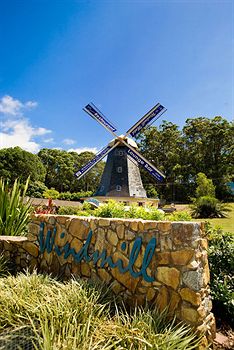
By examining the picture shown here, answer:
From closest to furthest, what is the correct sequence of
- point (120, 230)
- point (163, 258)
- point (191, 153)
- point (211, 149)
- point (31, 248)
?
point (163, 258)
point (120, 230)
point (31, 248)
point (211, 149)
point (191, 153)

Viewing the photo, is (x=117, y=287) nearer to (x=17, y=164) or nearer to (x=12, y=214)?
(x=12, y=214)

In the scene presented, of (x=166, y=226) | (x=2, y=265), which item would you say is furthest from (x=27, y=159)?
(x=166, y=226)

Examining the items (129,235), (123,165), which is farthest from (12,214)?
(123,165)

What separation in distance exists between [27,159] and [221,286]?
3474 cm

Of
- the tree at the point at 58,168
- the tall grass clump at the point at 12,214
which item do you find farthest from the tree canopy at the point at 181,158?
the tall grass clump at the point at 12,214

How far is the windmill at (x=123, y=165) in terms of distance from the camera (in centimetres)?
2052

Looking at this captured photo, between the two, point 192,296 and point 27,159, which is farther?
point 27,159

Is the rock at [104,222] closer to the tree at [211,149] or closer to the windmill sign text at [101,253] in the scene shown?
the windmill sign text at [101,253]

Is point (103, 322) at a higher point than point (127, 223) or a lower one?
lower

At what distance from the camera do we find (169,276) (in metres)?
2.96

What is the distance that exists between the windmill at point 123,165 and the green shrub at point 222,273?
1564 centimetres

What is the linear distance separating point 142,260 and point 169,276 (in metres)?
0.38

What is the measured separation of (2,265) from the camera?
14.8ft

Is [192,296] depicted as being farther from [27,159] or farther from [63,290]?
[27,159]
